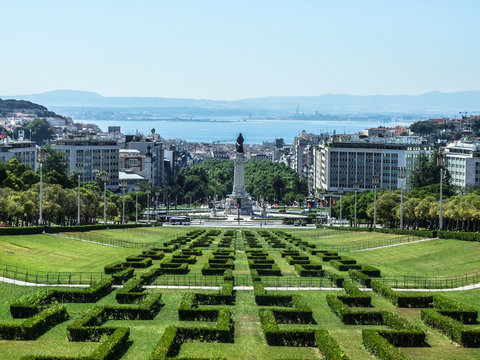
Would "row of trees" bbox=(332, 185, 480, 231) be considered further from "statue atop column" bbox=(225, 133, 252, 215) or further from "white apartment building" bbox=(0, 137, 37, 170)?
"white apartment building" bbox=(0, 137, 37, 170)

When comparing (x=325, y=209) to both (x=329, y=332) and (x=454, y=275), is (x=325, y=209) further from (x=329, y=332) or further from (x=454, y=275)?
(x=329, y=332)

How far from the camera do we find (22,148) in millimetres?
188750

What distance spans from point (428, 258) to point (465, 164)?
102245 millimetres

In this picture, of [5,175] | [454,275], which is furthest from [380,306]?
[5,175]

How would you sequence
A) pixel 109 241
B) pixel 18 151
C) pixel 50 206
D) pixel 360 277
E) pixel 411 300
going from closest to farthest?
pixel 411 300 → pixel 360 277 → pixel 109 241 → pixel 50 206 → pixel 18 151

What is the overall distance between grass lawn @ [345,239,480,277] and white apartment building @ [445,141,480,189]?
86.0m

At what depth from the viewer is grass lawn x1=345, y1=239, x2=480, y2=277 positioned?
62.8 meters

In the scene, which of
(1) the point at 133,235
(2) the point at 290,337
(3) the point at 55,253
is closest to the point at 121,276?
(3) the point at 55,253

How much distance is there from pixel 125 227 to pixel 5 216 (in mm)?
19163

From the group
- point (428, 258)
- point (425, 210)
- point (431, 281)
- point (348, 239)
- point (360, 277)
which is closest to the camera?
point (431, 281)

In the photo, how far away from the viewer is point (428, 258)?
6962 centimetres

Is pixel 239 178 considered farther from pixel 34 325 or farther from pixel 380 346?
pixel 380 346

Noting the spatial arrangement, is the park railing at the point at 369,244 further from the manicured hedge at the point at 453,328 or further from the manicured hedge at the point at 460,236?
the manicured hedge at the point at 453,328

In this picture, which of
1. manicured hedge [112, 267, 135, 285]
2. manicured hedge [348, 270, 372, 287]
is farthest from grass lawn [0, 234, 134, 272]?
manicured hedge [348, 270, 372, 287]
